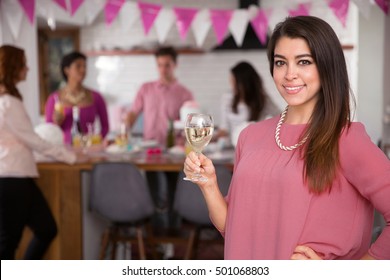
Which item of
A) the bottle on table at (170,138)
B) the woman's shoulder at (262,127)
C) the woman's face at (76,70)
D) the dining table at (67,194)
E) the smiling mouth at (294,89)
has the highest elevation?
the woman's face at (76,70)

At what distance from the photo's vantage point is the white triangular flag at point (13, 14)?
4230 mm

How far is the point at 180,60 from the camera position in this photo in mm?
8203

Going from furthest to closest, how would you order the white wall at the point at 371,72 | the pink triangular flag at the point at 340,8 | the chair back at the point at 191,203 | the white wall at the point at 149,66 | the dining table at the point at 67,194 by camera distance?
1. the white wall at the point at 149,66
2. the white wall at the point at 371,72
3. the pink triangular flag at the point at 340,8
4. the dining table at the point at 67,194
5. the chair back at the point at 191,203

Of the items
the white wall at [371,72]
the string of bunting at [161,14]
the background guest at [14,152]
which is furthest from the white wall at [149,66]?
the background guest at [14,152]

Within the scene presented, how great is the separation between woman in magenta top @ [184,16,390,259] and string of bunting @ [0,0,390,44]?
2637mm

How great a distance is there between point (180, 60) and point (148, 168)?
15.1 ft

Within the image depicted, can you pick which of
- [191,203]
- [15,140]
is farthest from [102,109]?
[15,140]

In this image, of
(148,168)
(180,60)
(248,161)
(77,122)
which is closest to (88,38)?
(180,60)

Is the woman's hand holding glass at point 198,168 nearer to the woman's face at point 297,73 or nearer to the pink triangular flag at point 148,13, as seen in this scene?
the woman's face at point 297,73

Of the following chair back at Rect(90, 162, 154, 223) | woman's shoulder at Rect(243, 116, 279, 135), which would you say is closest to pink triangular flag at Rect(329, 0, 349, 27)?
chair back at Rect(90, 162, 154, 223)

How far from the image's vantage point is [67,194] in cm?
383

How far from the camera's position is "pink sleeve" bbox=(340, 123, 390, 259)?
1.40 m

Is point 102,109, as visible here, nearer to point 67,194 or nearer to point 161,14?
point 161,14

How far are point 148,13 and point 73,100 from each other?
2.97 ft
